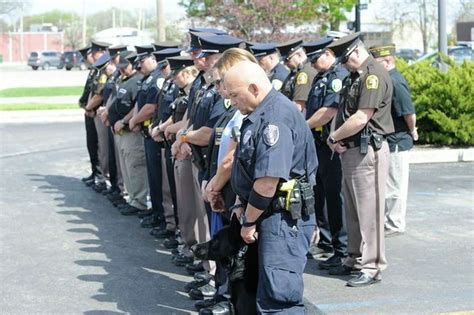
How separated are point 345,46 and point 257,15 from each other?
42.3 feet

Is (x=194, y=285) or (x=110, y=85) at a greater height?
(x=110, y=85)

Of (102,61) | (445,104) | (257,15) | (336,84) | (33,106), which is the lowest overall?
(33,106)

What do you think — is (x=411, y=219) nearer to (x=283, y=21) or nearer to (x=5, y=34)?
(x=283, y=21)

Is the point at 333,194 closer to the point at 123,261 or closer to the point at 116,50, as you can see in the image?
the point at 123,261

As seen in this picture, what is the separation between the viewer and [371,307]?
6219 mm

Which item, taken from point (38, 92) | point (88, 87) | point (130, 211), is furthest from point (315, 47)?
point (38, 92)

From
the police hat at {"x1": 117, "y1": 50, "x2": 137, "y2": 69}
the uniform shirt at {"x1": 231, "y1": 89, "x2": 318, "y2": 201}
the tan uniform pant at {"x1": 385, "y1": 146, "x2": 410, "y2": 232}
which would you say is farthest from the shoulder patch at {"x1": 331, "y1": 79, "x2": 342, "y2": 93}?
the police hat at {"x1": 117, "y1": 50, "x2": 137, "y2": 69}

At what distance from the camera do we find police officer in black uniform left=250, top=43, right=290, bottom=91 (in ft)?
26.4

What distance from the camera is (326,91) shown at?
742 cm

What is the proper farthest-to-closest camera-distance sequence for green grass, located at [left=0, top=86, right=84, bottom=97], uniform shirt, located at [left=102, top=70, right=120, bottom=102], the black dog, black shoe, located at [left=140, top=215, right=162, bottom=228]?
green grass, located at [left=0, top=86, right=84, bottom=97], uniform shirt, located at [left=102, top=70, right=120, bottom=102], black shoe, located at [left=140, top=215, right=162, bottom=228], the black dog

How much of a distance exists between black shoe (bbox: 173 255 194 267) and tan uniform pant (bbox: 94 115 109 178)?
14.4 feet

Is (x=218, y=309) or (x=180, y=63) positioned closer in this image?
(x=218, y=309)

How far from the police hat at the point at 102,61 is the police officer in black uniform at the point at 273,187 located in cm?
743

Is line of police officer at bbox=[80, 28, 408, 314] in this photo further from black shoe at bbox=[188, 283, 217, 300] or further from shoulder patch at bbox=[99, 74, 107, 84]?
shoulder patch at bbox=[99, 74, 107, 84]
